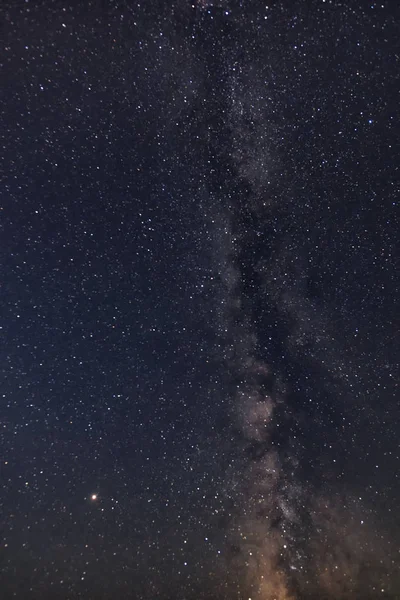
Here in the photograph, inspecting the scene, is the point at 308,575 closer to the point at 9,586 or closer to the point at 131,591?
the point at 131,591

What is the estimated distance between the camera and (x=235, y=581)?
3.58m

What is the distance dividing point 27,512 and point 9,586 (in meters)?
0.73

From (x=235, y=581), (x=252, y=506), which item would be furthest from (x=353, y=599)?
(x=252, y=506)

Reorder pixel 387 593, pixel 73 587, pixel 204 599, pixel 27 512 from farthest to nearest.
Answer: pixel 387 593
pixel 204 599
pixel 73 587
pixel 27 512

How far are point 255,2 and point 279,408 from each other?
3856mm

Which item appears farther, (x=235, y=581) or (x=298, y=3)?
(x=235, y=581)

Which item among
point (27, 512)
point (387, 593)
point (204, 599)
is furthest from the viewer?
point (387, 593)

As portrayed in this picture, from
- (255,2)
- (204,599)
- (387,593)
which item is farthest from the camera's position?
(387,593)

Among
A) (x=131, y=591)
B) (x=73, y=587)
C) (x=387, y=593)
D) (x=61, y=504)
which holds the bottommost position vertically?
(x=387, y=593)

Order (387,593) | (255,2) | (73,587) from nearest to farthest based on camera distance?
(255,2), (73,587), (387,593)

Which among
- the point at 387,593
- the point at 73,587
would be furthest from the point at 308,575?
the point at 73,587

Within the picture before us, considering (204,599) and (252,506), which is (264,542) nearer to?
(252,506)

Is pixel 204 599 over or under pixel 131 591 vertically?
under

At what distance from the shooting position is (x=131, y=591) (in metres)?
3.26
